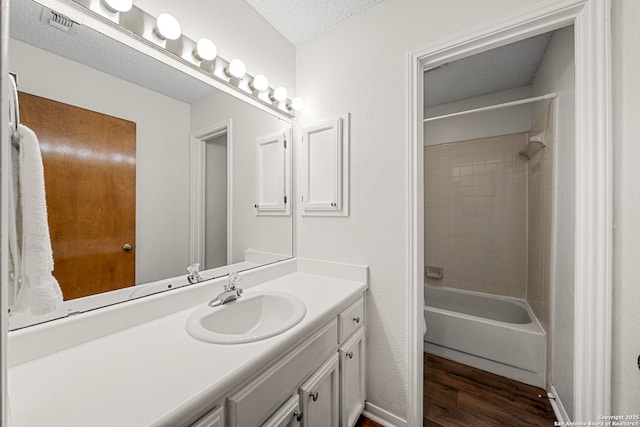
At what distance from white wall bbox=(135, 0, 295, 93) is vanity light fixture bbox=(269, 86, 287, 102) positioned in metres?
0.07

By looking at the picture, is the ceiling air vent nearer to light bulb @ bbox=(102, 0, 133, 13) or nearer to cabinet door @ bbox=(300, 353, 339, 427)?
light bulb @ bbox=(102, 0, 133, 13)

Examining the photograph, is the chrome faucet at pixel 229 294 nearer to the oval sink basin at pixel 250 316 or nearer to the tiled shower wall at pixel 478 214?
the oval sink basin at pixel 250 316

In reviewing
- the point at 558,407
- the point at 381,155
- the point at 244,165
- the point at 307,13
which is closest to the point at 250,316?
the point at 244,165

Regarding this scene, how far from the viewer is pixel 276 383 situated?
780mm

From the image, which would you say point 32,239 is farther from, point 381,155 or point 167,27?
point 381,155

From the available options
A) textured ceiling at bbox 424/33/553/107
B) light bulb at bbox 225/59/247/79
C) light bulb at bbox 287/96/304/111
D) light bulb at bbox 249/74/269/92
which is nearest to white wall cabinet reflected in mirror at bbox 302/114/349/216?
light bulb at bbox 287/96/304/111

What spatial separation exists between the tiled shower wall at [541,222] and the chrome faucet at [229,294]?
198cm

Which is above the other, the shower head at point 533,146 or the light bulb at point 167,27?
the light bulb at point 167,27

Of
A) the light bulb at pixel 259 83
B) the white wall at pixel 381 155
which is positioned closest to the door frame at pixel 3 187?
the light bulb at pixel 259 83

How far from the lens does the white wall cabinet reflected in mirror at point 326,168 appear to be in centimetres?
147

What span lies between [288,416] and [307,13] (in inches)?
76.5

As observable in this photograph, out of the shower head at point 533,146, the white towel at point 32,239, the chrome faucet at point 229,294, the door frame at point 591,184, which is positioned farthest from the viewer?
the shower head at point 533,146

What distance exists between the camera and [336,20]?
1.47 metres

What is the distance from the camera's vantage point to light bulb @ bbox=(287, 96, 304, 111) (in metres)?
1.63
